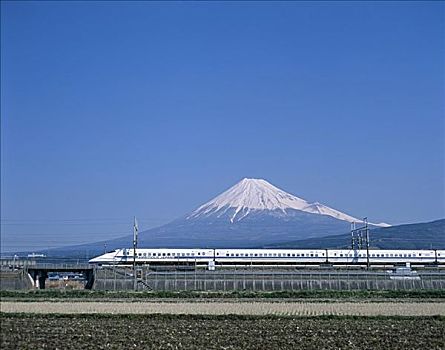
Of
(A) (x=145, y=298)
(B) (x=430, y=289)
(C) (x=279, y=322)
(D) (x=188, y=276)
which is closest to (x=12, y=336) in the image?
(C) (x=279, y=322)

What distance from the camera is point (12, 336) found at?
808 inches

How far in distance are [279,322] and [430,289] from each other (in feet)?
85.7

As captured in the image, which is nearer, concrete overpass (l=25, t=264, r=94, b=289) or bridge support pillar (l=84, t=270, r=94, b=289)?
bridge support pillar (l=84, t=270, r=94, b=289)

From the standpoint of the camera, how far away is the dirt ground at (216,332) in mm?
19688

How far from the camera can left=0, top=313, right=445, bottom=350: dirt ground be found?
19.7 metres

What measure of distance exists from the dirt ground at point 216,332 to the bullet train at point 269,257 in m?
51.6

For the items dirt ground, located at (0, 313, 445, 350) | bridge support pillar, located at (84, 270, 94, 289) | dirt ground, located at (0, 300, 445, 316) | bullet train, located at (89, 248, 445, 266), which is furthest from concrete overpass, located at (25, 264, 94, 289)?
dirt ground, located at (0, 313, 445, 350)

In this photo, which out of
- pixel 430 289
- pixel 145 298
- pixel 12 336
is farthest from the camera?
pixel 430 289

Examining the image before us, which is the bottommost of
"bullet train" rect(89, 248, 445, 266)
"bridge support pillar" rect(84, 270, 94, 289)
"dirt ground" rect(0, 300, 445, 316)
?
"dirt ground" rect(0, 300, 445, 316)

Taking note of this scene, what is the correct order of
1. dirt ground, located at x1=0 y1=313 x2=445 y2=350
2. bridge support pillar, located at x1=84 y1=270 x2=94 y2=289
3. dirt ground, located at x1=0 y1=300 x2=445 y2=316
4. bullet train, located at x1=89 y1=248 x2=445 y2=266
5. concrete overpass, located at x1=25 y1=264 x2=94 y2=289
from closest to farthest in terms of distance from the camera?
dirt ground, located at x1=0 y1=313 x2=445 y2=350 → dirt ground, located at x1=0 y1=300 x2=445 y2=316 → bridge support pillar, located at x1=84 y1=270 x2=94 y2=289 → concrete overpass, located at x1=25 y1=264 x2=94 y2=289 → bullet train, located at x1=89 y1=248 x2=445 y2=266

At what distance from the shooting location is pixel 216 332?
74.0 feet

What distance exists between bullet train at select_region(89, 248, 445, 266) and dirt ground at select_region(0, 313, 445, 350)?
51.6 metres

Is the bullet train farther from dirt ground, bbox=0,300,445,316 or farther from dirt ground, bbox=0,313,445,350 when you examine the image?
dirt ground, bbox=0,313,445,350

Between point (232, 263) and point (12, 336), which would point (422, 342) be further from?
point (232, 263)
